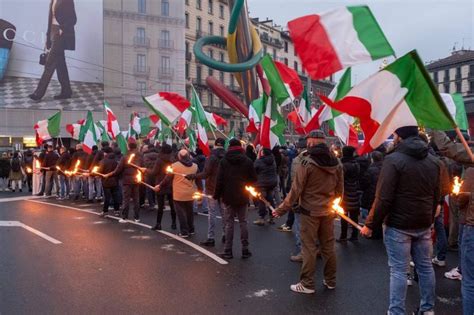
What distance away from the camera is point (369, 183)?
8727 mm

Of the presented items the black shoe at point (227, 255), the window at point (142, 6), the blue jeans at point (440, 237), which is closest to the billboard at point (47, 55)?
the window at point (142, 6)

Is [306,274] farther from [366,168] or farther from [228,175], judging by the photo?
[366,168]

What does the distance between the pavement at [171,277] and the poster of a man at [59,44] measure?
3764 centimetres

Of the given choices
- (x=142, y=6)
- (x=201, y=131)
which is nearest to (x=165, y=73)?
(x=142, y=6)

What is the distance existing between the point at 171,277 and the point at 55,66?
42.3 m

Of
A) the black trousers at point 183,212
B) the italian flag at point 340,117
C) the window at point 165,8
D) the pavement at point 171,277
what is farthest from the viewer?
the window at point 165,8

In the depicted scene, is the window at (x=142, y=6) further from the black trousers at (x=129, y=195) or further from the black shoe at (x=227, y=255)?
the black shoe at (x=227, y=255)

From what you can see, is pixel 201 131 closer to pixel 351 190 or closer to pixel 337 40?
pixel 351 190

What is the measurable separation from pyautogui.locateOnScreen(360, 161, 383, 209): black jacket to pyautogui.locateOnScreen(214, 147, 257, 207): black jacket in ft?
8.50

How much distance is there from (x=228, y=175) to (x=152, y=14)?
154ft

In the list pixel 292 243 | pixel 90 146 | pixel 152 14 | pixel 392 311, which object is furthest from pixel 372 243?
pixel 152 14

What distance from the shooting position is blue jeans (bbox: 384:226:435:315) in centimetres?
418

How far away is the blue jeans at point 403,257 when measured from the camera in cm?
418

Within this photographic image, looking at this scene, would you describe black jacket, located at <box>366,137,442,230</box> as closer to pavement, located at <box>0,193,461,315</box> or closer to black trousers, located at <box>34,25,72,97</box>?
pavement, located at <box>0,193,461,315</box>
